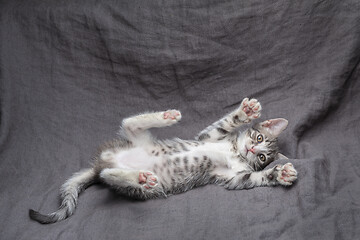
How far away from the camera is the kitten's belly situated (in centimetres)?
193

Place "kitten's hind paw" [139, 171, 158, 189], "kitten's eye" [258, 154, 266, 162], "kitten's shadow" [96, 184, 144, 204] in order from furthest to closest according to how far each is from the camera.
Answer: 1. "kitten's eye" [258, 154, 266, 162]
2. "kitten's shadow" [96, 184, 144, 204]
3. "kitten's hind paw" [139, 171, 158, 189]

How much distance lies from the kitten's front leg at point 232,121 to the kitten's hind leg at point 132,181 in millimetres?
493

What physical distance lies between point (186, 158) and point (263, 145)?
0.43 m

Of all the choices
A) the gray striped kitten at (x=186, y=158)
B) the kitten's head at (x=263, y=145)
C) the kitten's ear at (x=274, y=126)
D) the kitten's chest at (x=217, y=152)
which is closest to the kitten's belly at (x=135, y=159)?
the gray striped kitten at (x=186, y=158)

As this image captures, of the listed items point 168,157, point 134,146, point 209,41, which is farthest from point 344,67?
point 134,146

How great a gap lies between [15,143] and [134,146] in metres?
0.76

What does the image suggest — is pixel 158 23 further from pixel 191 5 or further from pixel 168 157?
pixel 168 157

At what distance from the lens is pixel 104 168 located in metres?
1.89

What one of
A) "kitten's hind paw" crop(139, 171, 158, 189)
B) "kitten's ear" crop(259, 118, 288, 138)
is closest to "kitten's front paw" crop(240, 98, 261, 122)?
"kitten's ear" crop(259, 118, 288, 138)

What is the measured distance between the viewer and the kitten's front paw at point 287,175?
5.56 feet

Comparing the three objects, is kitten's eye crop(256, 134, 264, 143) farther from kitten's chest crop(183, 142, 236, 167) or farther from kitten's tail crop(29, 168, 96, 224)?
kitten's tail crop(29, 168, 96, 224)

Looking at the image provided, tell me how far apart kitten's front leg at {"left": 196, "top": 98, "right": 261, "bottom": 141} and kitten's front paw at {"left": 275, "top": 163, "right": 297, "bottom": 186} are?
351 millimetres

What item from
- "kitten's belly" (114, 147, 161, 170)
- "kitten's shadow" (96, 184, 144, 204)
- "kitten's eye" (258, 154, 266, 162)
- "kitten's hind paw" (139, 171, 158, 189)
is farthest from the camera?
"kitten's eye" (258, 154, 266, 162)

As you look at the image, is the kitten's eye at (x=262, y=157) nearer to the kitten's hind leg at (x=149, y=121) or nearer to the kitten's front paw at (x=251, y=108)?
the kitten's front paw at (x=251, y=108)
